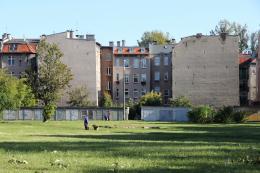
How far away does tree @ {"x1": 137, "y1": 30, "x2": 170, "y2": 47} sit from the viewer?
6250 inches

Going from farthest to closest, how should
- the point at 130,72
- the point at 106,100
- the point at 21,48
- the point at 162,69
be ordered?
the point at 130,72, the point at 162,69, the point at 21,48, the point at 106,100

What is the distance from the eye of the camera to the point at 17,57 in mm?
130875

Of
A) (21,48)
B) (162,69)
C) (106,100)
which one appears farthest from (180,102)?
(21,48)

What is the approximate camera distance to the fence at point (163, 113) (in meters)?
108

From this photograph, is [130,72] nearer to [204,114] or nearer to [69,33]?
[69,33]

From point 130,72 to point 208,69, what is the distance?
19.9m

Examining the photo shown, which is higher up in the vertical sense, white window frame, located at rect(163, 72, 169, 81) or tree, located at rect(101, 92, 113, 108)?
white window frame, located at rect(163, 72, 169, 81)

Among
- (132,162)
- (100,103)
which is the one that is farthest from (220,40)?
(132,162)

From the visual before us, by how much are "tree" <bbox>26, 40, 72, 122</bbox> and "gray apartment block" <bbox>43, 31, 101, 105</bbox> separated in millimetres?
6085

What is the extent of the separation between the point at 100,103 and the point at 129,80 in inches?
392

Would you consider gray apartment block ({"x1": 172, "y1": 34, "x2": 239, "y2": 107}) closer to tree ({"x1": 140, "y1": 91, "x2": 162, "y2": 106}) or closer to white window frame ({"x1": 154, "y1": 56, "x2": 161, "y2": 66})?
tree ({"x1": 140, "y1": 91, "x2": 162, "y2": 106})

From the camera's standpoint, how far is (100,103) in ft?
423

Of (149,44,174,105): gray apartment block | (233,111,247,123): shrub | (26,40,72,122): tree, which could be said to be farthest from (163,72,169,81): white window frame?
(233,111,247,123): shrub

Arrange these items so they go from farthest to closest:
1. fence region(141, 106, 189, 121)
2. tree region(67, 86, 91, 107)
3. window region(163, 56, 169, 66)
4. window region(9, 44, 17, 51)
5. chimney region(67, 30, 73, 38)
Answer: window region(163, 56, 169, 66)
window region(9, 44, 17, 51)
chimney region(67, 30, 73, 38)
tree region(67, 86, 91, 107)
fence region(141, 106, 189, 121)
